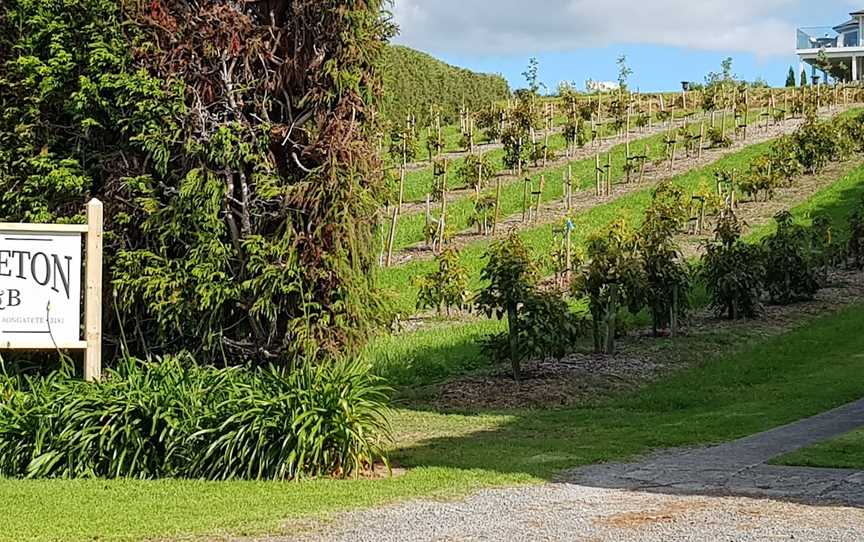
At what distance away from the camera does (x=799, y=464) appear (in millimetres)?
8508

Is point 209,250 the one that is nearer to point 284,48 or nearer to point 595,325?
point 284,48

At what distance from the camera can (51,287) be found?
9.46 metres

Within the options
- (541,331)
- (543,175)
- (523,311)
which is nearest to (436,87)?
(543,175)

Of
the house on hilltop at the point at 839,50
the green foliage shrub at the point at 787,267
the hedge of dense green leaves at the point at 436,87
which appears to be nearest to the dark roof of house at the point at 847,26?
the house on hilltop at the point at 839,50

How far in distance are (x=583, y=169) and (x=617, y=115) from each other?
282 inches

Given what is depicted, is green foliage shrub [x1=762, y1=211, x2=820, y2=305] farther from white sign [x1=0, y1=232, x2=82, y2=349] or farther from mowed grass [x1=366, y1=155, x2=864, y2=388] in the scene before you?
white sign [x1=0, y1=232, x2=82, y2=349]

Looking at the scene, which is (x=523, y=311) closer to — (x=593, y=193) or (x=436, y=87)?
(x=593, y=193)

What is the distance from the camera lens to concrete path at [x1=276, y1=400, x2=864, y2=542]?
633cm

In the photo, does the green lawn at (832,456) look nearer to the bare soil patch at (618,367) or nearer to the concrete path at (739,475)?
the concrete path at (739,475)

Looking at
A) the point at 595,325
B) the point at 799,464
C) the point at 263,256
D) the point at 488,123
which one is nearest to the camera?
the point at 799,464

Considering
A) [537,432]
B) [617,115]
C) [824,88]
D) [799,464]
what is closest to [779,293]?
[537,432]

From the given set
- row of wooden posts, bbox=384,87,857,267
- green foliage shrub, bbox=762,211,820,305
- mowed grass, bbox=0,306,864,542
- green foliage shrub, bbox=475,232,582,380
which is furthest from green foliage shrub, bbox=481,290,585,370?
green foliage shrub, bbox=762,211,820,305

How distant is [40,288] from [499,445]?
4.20 metres

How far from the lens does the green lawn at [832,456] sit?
845 centimetres
